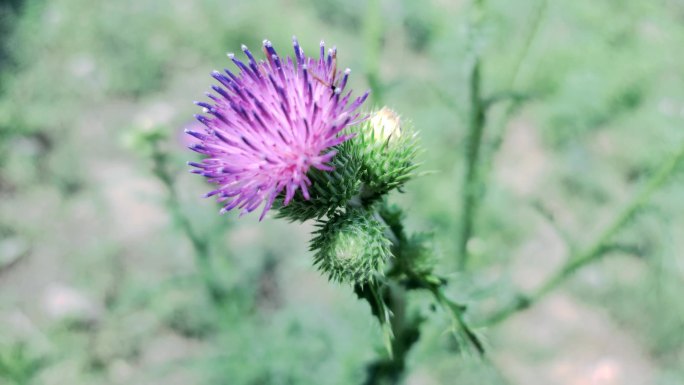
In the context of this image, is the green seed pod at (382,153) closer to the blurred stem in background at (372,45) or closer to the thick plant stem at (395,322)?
the thick plant stem at (395,322)

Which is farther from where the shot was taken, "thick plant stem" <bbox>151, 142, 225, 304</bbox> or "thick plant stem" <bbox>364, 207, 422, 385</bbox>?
"thick plant stem" <bbox>151, 142, 225, 304</bbox>

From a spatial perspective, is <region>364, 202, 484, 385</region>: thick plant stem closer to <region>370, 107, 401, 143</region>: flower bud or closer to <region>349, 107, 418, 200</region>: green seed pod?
<region>349, 107, 418, 200</region>: green seed pod

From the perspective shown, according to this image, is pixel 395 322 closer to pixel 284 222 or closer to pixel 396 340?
pixel 396 340

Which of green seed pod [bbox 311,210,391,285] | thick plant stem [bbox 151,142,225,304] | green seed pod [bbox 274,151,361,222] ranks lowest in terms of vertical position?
green seed pod [bbox 311,210,391,285]

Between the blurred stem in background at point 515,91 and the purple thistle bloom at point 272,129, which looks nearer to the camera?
the purple thistle bloom at point 272,129

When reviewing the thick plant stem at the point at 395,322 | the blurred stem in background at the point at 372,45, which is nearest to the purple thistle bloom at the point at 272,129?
the thick plant stem at the point at 395,322

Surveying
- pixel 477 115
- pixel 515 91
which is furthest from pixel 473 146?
pixel 515 91

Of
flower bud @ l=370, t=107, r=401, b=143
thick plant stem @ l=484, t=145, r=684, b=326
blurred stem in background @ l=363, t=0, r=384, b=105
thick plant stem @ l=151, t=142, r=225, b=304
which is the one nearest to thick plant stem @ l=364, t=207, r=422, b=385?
flower bud @ l=370, t=107, r=401, b=143

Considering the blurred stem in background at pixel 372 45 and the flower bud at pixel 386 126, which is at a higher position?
the blurred stem in background at pixel 372 45
